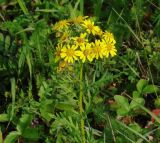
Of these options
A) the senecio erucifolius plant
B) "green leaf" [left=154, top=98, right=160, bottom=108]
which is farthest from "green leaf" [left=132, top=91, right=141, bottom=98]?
the senecio erucifolius plant

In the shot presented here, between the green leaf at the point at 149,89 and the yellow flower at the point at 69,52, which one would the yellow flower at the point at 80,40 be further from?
the green leaf at the point at 149,89

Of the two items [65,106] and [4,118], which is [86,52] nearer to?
[65,106]

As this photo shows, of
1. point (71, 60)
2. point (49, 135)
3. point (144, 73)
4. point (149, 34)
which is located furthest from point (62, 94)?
point (149, 34)

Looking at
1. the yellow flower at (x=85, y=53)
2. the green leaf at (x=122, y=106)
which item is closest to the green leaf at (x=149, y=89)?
the green leaf at (x=122, y=106)

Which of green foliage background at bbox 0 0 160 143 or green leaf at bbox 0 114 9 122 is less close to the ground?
green foliage background at bbox 0 0 160 143

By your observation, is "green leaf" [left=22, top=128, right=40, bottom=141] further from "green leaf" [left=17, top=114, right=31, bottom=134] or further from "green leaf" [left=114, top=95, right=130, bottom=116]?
"green leaf" [left=114, top=95, right=130, bottom=116]

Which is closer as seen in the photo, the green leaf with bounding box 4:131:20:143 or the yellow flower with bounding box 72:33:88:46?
the yellow flower with bounding box 72:33:88:46
